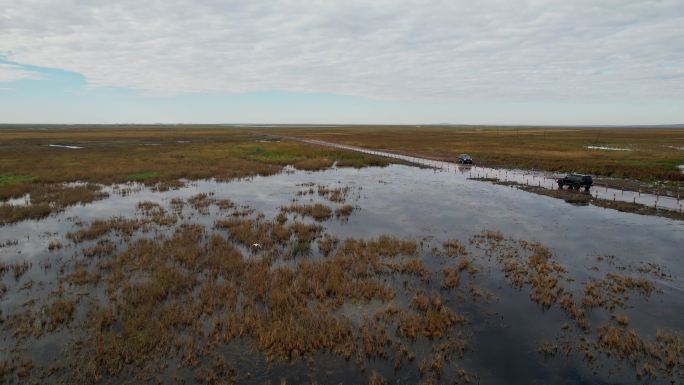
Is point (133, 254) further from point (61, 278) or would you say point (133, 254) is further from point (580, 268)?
point (580, 268)

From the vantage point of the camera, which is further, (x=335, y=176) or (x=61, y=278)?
(x=335, y=176)

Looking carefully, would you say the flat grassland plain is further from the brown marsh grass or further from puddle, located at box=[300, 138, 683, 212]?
puddle, located at box=[300, 138, 683, 212]

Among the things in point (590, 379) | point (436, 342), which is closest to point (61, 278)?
point (436, 342)

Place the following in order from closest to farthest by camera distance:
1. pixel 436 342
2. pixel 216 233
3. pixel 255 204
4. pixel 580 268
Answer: pixel 436 342, pixel 580 268, pixel 216 233, pixel 255 204

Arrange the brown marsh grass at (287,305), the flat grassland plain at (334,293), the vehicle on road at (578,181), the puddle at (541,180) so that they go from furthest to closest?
the vehicle on road at (578,181)
the puddle at (541,180)
the brown marsh grass at (287,305)
the flat grassland plain at (334,293)

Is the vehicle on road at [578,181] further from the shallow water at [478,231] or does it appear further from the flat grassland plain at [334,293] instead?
the flat grassland plain at [334,293]

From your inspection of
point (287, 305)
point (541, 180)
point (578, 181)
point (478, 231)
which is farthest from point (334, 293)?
point (541, 180)

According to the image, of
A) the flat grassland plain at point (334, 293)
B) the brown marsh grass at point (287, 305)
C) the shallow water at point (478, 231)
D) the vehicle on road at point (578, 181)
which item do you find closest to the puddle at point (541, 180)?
the vehicle on road at point (578, 181)
